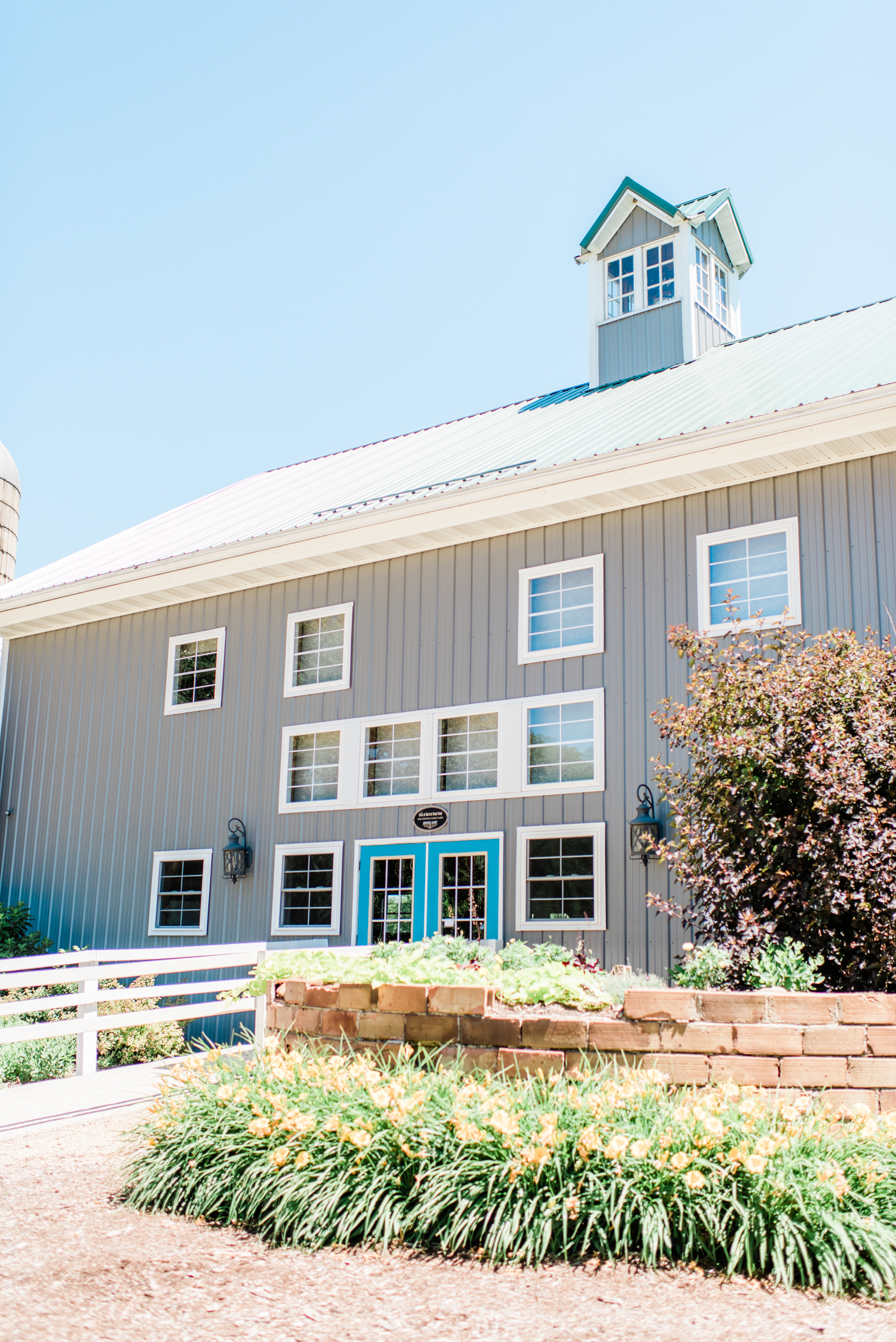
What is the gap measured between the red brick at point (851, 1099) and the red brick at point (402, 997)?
175 centimetres

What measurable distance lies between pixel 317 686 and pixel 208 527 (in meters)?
3.20

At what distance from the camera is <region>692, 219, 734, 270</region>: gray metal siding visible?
45.3 feet

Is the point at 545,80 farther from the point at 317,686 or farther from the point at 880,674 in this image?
the point at 880,674

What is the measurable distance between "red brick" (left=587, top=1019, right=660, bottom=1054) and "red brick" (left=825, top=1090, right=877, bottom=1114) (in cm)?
69

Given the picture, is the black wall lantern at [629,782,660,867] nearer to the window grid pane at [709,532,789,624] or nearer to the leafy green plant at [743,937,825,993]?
the window grid pane at [709,532,789,624]

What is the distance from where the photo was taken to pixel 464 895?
35.6ft

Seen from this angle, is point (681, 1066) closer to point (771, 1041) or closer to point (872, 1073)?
point (771, 1041)

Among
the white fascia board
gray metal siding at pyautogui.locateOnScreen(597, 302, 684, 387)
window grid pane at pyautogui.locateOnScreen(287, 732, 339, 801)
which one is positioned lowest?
window grid pane at pyautogui.locateOnScreen(287, 732, 339, 801)

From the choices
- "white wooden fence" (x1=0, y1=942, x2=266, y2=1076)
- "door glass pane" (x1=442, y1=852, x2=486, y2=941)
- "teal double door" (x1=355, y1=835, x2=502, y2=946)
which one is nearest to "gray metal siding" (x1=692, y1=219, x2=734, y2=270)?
"teal double door" (x1=355, y1=835, x2=502, y2=946)

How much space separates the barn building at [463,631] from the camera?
32.3 feet

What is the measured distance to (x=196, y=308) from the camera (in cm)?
1758

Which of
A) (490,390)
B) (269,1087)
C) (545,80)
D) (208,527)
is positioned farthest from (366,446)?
(269,1087)

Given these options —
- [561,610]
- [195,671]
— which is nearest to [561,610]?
[561,610]

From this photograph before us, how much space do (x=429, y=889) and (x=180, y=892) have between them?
3465 millimetres
